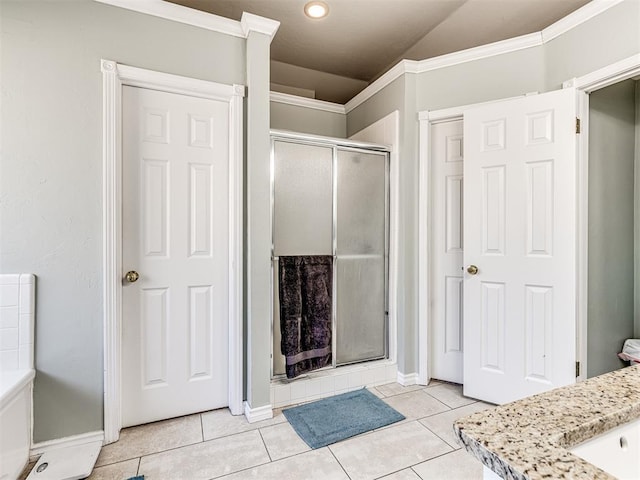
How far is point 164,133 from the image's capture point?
2053mm

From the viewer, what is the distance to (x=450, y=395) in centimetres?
244

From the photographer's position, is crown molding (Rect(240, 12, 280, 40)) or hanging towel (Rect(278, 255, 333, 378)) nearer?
crown molding (Rect(240, 12, 280, 40))

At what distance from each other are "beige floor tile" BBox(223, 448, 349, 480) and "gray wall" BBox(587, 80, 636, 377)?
1748mm

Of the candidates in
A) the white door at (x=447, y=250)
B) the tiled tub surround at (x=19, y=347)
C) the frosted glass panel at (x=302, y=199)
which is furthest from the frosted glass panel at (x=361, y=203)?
the tiled tub surround at (x=19, y=347)

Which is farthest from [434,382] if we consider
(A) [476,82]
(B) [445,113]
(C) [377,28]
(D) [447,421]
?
(C) [377,28]

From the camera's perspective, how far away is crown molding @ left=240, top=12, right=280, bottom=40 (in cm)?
208

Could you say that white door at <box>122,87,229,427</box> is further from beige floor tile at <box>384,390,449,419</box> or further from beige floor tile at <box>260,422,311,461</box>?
beige floor tile at <box>384,390,449,419</box>

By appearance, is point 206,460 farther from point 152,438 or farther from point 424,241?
point 424,241

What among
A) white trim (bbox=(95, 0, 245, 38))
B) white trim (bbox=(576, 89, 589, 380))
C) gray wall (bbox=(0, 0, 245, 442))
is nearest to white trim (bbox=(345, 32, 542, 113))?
white trim (bbox=(576, 89, 589, 380))

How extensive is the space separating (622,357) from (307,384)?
2.19 metres

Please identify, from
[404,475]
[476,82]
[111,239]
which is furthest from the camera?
[476,82]

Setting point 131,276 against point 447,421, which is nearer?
point 131,276

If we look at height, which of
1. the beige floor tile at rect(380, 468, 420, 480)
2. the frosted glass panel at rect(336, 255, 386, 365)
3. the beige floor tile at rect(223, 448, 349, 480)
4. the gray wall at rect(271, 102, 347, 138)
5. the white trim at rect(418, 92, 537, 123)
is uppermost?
the gray wall at rect(271, 102, 347, 138)

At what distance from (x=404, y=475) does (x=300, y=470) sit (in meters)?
0.50
